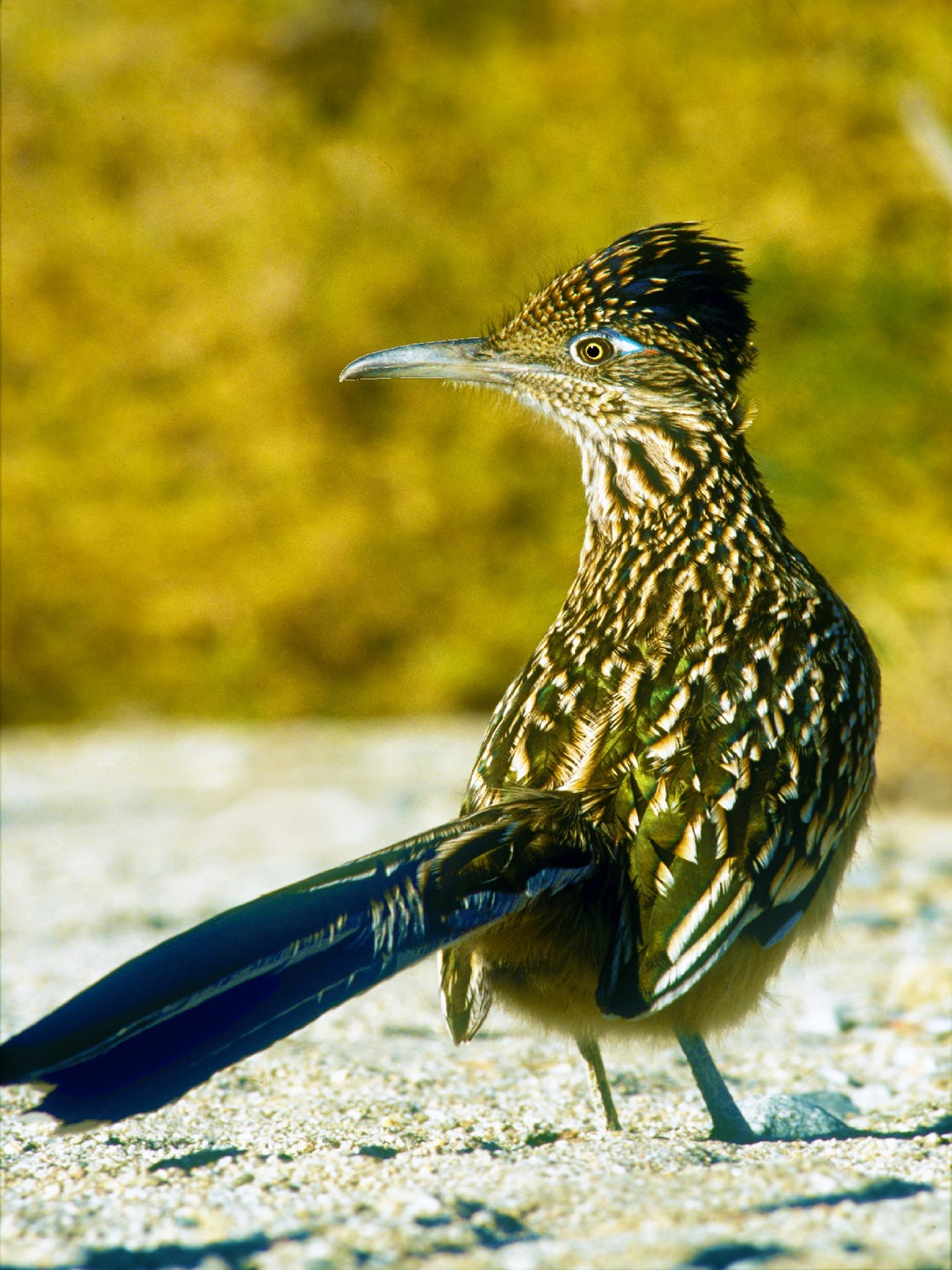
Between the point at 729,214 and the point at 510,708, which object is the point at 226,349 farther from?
the point at 510,708

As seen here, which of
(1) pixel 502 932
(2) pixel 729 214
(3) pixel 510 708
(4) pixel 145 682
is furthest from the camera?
(4) pixel 145 682

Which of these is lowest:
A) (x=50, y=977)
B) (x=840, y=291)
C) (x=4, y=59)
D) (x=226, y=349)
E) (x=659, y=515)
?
(x=50, y=977)

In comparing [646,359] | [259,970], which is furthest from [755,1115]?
[646,359]

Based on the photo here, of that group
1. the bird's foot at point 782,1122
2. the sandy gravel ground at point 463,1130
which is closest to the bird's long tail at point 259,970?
the sandy gravel ground at point 463,1130

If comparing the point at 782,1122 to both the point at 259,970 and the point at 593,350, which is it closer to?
the point at 259,970

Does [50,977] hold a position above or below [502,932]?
above

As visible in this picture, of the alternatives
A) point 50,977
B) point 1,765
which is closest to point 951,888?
point 50,977

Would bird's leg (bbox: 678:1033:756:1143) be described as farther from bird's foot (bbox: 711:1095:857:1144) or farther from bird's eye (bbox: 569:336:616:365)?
bird's eye (bbox: 569:336:616:365)
